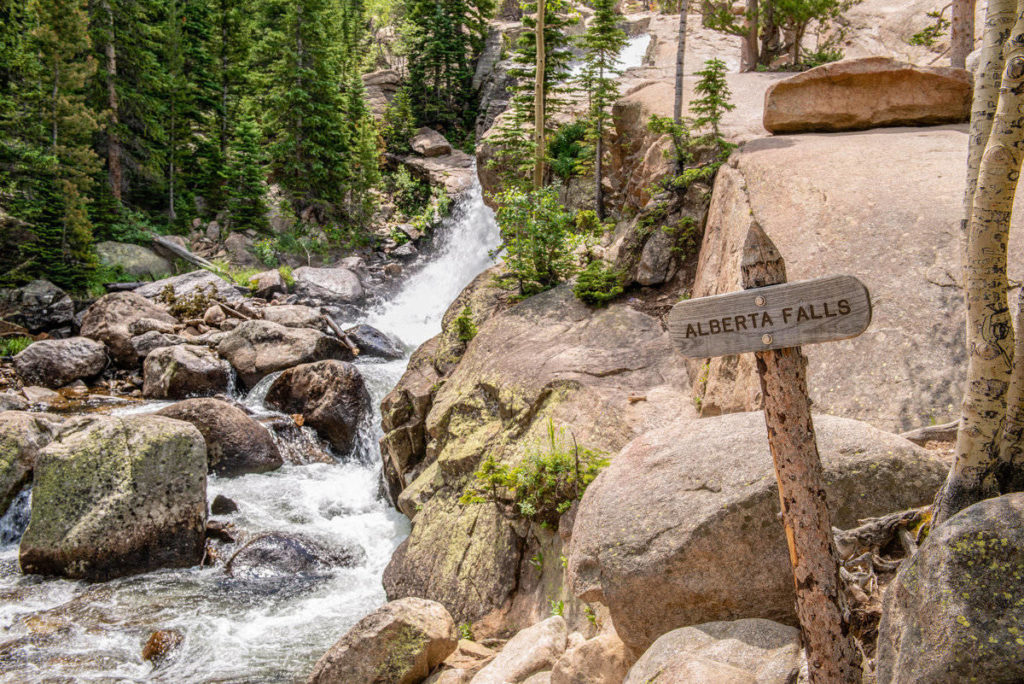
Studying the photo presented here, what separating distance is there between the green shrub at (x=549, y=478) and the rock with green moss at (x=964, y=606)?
3.64 metres

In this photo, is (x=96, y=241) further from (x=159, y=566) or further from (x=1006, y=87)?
(x=1006, y=87)

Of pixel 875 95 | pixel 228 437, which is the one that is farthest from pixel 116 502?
pixel 875 95

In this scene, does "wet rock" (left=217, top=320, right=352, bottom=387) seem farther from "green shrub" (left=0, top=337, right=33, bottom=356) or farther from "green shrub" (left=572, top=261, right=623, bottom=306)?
"green shrub" (left=572, top=261, right=623, bottom=306)

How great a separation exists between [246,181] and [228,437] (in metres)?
20.1

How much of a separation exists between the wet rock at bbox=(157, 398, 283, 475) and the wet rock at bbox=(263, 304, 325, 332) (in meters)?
6.91

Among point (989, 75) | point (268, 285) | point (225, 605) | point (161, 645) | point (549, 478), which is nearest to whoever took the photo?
point (989, 75)

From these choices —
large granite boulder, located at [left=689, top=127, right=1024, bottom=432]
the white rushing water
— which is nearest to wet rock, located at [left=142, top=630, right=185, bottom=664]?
the white rushing water

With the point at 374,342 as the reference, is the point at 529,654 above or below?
above

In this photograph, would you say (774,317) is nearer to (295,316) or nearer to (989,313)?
(989,313)

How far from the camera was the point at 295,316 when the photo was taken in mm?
19969

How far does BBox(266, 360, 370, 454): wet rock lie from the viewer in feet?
46.1

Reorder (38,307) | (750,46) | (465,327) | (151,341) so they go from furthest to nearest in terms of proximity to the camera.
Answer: (38,307) < (750,46) < (151,341) < (465,327)

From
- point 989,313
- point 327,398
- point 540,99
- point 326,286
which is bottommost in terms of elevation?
point 327,398

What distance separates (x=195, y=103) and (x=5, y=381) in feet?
73.1
